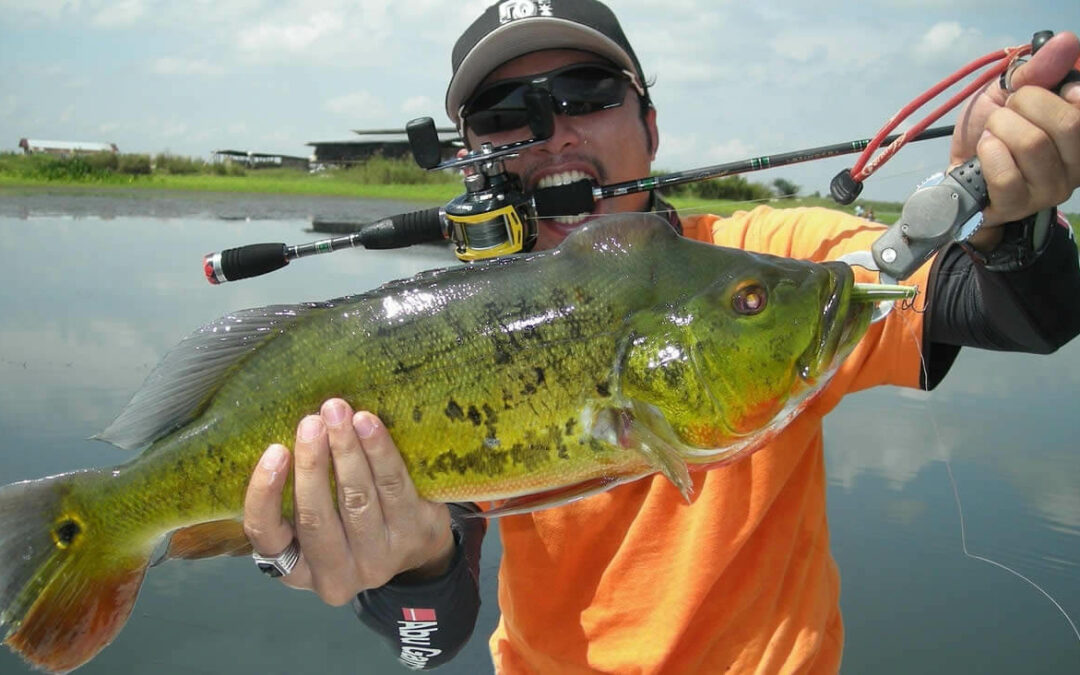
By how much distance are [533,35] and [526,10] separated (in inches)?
4.2

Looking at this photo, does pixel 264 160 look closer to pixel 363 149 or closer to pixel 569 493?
pixel 363 149

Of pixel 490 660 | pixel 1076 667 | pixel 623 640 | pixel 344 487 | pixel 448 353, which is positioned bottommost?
pixel 1076 667

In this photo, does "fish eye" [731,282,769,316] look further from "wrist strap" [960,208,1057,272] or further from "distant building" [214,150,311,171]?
"distant building" [214,150,311,171]

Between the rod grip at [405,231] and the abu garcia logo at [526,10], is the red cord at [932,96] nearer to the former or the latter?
the abu garcia logo at [526,10]

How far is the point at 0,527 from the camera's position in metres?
1.98

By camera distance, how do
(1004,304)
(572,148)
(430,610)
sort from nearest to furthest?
(1004,304), (430,610), (572,148)

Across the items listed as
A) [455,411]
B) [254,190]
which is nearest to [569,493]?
[455,411]

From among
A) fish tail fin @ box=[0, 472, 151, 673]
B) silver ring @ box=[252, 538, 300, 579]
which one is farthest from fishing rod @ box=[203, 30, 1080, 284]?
fish tail fin @ box=[0, 472, 151, 673]

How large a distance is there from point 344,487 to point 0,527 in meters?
0.90

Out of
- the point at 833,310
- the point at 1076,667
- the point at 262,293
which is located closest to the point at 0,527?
the point at 833,310

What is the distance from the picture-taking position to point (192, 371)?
209cm

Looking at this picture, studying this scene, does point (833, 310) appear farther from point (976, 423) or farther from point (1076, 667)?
point (976, 423)

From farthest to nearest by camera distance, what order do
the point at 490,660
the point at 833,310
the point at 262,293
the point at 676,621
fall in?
the point at 262,293 < the point at 490,660 < the point at 676,621 < the point at 833,310

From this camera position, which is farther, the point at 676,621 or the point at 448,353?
the point at 676,621
